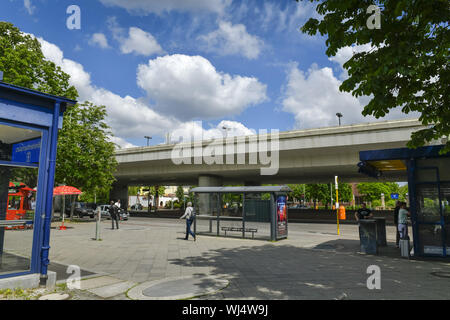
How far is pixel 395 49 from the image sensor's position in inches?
227

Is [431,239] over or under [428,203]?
under

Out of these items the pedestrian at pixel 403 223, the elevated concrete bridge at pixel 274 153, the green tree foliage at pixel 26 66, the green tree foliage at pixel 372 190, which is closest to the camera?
the pedestrian at pixel 403 223

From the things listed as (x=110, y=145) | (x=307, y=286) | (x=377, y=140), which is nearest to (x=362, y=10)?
(x=307, y=286)

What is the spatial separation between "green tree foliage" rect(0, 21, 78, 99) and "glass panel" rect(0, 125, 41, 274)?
15030mm

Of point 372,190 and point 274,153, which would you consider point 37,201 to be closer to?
point 274,153

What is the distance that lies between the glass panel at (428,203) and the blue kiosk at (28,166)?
420 inches

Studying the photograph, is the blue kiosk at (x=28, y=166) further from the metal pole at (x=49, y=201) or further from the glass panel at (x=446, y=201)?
the glass panel at (x=446, y=201)

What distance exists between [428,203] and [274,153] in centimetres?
1812

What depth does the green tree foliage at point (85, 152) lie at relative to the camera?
2438cm

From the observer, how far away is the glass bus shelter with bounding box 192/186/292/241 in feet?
45.1

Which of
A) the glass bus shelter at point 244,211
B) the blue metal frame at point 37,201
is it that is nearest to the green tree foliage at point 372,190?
the glass bus shelter at point 244,211

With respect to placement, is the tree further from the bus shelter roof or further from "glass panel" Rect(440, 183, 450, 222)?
the bus shelter roof

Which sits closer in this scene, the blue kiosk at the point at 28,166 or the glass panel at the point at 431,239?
the blue kiosk at the point at 28,166
